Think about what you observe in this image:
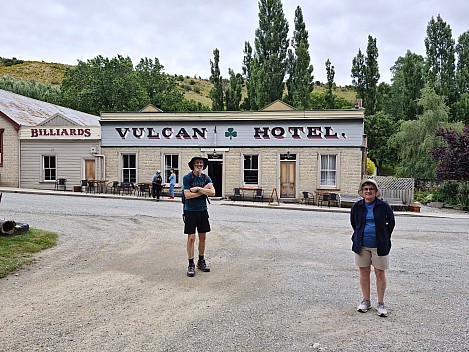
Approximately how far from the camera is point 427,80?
40.5 m

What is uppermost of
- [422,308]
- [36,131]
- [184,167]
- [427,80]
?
[427,80]

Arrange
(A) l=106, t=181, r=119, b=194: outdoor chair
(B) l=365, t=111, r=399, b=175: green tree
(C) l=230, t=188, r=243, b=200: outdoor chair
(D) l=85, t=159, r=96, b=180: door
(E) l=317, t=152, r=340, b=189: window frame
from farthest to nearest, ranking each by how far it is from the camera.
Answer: (B) l=365, t=111, r=399, b=175: green tree, (D) l=85, t=159, r=96, b=180: door, (A) l=106, t=181, r=119, b=194: outdoor chair, (C) l=230, t=188, r=243, b=200: outdoor chair, (E) l=317, t=152, r=340, b=189: window frame

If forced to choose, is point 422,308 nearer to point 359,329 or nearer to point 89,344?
point 359,329

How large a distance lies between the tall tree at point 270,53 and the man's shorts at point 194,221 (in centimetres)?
3266

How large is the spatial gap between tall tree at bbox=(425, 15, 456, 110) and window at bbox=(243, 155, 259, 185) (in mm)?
27554

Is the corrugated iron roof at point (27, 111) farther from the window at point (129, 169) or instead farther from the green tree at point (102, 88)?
the green tree at point (102, 88)

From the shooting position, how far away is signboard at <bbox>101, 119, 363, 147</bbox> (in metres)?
21.5

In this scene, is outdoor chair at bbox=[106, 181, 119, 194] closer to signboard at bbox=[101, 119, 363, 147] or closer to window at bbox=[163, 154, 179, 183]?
signboard at bbox=[101, 119, 363, 147]

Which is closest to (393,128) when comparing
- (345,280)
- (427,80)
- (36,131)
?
(427,80)

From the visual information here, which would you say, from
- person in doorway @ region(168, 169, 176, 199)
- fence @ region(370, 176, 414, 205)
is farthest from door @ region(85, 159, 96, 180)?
fence @ region(370, 176, 414, 205)

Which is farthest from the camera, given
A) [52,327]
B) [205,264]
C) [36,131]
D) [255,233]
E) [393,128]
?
[393,128]

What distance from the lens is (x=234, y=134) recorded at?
74.3 ft

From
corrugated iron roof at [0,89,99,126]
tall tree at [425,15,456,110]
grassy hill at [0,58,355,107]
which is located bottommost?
corrugated iron roof at [0,89,99,126]

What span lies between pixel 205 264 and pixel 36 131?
2166 centimetres
